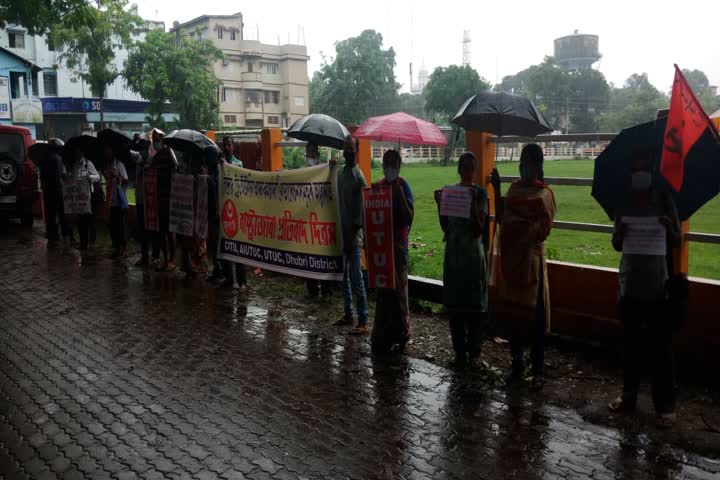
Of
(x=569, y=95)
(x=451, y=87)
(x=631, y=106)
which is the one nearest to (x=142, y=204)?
(x=451, y=87)

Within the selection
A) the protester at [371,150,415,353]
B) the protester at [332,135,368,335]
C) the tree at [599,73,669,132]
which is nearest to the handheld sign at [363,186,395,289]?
the protester at [371,150,415,353]

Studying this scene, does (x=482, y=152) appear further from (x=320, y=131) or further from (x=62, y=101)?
(x=62, y=101)

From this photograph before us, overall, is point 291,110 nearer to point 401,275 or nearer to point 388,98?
point 388,98

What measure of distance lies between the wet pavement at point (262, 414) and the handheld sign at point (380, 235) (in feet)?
2.46

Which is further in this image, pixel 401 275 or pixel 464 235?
pixel 401 275

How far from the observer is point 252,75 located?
72188mm

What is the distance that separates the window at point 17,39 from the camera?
171 ft

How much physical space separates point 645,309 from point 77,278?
27.7 ft

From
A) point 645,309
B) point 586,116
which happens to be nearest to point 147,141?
point 645,309

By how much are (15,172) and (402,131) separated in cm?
1276

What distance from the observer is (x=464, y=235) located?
19.0 ft

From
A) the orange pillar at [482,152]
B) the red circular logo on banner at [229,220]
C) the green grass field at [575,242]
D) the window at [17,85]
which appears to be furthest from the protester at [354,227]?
the window at [17,85]

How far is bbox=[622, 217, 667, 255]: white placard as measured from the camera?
15.3 feet

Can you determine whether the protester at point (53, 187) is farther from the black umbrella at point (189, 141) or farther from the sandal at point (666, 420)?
the sandal at point (666, 420)
